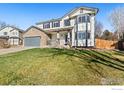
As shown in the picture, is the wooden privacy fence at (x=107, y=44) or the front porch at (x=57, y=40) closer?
the wooden privacy fence at (x=107, y=44)

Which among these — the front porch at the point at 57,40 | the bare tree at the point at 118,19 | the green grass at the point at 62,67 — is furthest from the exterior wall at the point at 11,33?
the bare tree at the point at 118,19

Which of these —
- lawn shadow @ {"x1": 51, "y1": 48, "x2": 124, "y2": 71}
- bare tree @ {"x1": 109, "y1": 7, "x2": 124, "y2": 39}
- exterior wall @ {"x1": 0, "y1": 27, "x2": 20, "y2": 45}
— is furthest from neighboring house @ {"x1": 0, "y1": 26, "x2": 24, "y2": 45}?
bare tree @ {"x1": 109, "y1": 7, "x2": 124, "y2": 39}

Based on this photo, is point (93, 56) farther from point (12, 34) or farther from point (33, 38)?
point (12, 34)

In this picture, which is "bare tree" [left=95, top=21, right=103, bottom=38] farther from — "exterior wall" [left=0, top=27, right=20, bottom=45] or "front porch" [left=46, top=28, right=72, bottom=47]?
"exterior wall" [left=0, top=27, right=20, bottom=45]

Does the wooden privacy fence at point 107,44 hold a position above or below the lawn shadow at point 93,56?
above

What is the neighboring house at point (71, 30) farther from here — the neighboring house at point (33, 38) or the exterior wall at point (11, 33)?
the exterior wall at point (11, 33)

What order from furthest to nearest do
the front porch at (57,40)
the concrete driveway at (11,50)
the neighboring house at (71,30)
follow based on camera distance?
the front porch at (57,40) < the neighboring house at (71,30) < the concrete driveway at (11,50)
